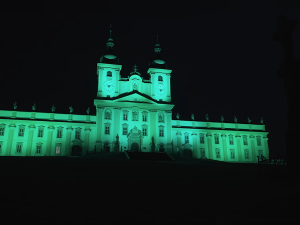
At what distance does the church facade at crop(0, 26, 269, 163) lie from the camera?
44.3m

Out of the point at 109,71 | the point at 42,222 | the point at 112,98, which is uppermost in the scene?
the point at 109,71

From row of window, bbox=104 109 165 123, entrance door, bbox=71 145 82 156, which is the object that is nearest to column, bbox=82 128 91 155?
entrance door, bbox=71 145 82 156

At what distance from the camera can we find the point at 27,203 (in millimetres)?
7852

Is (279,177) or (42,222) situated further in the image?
(279,177)

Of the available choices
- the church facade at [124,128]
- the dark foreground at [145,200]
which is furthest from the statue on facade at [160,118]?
the dark foreground at [145,200]

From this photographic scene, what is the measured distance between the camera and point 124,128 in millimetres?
45750

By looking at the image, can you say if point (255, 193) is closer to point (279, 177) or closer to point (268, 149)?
point (279, 177)

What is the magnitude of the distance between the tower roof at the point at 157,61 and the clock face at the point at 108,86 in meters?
8.92

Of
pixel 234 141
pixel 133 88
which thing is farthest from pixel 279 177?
pixel 234 141

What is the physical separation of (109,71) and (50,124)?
14.0m

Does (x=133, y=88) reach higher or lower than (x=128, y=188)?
higher

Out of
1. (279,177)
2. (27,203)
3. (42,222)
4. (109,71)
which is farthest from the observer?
(109,71)

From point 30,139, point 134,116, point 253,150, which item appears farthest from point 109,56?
point 253,150

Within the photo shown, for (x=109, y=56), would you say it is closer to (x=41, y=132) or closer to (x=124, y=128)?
(x=124, y=128)
